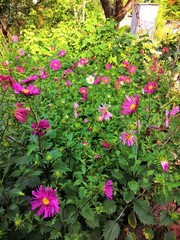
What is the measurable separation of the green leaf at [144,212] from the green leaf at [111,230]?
5.2 inches

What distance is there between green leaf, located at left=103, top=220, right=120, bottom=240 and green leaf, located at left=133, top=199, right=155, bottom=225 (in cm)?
13

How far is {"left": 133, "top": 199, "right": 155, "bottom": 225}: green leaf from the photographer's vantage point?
129cm

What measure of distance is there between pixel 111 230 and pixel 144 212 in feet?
0.63

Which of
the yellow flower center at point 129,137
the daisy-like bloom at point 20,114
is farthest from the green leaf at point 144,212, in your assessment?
the daisy-like bloom at point 20,114

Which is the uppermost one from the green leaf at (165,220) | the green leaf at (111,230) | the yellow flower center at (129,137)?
the yellow flower center at (129,137)

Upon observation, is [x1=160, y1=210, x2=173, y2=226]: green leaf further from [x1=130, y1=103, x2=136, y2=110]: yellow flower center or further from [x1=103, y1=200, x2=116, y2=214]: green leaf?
[x1=130, y1=103, x2=136, y2=110]: yellow flower center

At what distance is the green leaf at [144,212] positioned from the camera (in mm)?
1291

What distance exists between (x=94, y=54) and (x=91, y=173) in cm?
213

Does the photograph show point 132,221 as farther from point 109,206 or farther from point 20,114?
point 20,114

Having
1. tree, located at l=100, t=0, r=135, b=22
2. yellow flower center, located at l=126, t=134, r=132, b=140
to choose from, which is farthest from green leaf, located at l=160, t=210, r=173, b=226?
tree, located at l=100, t=0, r=135, b=22

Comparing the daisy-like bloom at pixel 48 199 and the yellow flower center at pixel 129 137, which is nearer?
the daisy-like bloom at pixel 48 199

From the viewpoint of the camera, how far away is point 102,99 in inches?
80.3

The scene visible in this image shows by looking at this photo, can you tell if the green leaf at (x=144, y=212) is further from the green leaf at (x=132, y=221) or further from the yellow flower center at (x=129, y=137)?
the yellow flower center at (x=129, y=137)

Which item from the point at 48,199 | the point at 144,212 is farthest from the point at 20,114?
the point at 144,212
